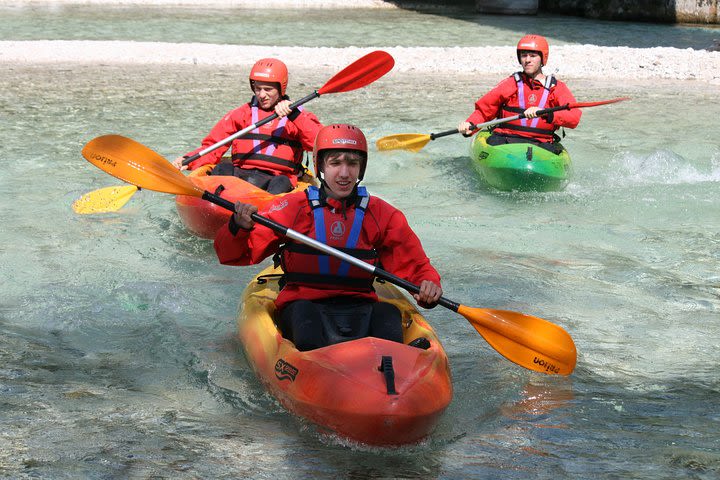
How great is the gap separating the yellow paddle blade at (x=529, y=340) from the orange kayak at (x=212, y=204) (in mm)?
2052

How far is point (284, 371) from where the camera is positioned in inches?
146

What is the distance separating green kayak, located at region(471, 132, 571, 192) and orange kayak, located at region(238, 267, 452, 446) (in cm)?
367

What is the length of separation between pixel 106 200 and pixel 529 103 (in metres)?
3.40

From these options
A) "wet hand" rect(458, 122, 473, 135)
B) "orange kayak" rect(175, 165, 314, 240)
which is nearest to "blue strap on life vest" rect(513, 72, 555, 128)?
"wet hand" rect(458, 122, 473, 135)

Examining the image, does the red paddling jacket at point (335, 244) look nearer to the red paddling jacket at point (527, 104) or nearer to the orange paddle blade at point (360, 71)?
the orange paddle blade at point (360, 71)

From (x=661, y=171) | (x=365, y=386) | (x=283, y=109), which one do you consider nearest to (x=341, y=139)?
(x=365, y=386)

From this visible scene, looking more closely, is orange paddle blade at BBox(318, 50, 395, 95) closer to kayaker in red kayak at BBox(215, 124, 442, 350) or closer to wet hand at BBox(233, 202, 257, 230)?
kayaker in red kayak at BBox(215, 124, 442, 350)

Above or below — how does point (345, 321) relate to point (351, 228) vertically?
below

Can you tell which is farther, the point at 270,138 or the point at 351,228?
the point at 270,138

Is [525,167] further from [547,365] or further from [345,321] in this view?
[345,321]

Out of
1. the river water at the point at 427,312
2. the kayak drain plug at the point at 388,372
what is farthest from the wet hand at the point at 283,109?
the kayak drain plug at the point at 388,372

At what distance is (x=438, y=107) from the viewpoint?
11.2m

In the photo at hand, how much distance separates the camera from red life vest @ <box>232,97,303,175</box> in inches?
253

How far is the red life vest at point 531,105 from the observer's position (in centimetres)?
748
